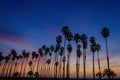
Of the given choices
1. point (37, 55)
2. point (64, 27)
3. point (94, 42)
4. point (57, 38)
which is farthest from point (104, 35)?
point (37, 55)

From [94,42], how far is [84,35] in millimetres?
7624

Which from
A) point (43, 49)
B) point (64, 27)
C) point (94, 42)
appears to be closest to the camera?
point (64, 27)

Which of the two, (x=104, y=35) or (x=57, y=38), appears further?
(x=57, y=38)

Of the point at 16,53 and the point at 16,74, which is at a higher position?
the point at 16,53

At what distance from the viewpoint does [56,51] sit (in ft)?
390

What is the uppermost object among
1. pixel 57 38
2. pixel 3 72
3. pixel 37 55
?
pixel 57 38

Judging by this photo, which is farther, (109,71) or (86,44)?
(86,44)

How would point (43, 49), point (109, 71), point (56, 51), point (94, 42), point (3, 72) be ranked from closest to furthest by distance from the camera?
point (109, 71)
point (94, 42)
point (56, 51)
point (43, 49)
point (3, 72)

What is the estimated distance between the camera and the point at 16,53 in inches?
5871

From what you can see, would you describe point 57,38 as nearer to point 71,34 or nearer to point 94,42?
point 71,34

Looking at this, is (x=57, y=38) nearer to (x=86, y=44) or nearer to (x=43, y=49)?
(x=86, y=44)

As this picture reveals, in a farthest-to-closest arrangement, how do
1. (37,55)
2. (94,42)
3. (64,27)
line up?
(37,55) → (94,42) → (64,27)

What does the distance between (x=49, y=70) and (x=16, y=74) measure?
33.0 m

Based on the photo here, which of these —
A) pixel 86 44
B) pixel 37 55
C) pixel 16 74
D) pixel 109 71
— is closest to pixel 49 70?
pixel 37 55
